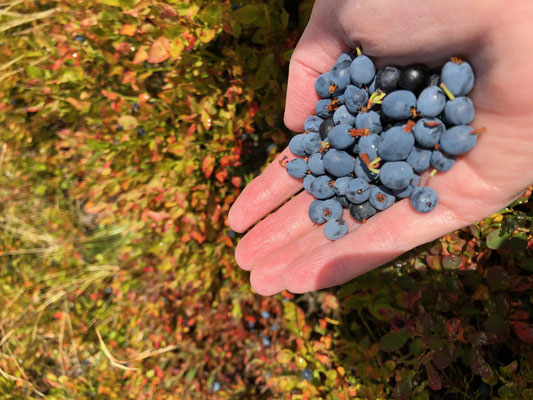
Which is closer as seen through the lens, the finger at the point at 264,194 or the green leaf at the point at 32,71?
the finger at the point at 264,194

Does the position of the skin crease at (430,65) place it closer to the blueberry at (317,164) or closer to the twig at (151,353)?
the blueberry at (317,164)

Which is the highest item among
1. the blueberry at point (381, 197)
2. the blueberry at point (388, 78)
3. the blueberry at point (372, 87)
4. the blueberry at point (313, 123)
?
the blueberry at point (388, 78)

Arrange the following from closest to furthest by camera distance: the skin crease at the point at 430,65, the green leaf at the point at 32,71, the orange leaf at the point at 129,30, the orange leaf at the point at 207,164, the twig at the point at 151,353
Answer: the skin crease at the point at 430,65
the orange leaf at the point at 129,30
the orange leaf at the point at 207,164
the green leaf at the point at 32,71
the twig at the point at 151,353

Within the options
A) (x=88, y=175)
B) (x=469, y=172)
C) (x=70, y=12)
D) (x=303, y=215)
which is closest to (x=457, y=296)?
(x=469, y=172)

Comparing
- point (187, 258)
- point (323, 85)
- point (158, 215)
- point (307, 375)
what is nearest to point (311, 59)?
point (323, 85)

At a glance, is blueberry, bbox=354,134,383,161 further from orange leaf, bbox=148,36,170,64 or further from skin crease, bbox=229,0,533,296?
orange leaf, bbox=148,36,170,64

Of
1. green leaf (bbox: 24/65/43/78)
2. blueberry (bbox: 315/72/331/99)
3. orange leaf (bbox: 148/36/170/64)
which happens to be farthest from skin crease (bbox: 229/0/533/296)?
green leaf (bbox: 24/65/43/78)

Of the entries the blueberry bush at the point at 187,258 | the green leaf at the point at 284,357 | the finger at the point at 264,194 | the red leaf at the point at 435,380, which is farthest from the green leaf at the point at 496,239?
the green leaf at the point at 284,357
